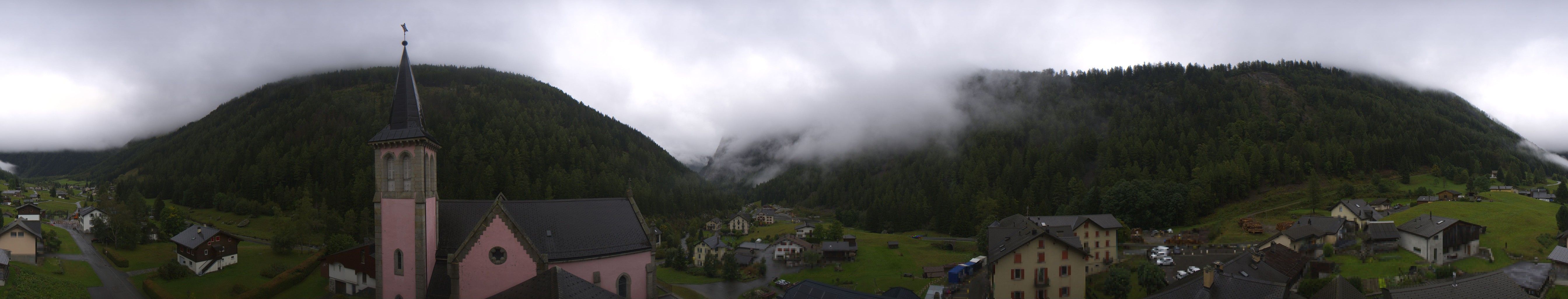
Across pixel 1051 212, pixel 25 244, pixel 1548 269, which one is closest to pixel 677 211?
pixel 1051 212

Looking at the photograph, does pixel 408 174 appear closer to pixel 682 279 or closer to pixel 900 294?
pixel 900 294

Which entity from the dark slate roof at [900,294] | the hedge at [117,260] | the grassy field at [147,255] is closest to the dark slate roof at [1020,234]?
the dark slate roof at [900,294]

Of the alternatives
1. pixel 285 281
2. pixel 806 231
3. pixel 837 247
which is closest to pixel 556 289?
pixel 285 281

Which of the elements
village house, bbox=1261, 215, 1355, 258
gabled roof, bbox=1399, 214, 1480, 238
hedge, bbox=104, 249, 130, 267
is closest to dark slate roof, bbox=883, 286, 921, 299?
village house, bbox=1261, 215, 1355, 258

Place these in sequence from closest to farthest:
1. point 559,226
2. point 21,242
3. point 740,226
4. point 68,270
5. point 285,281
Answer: point 559,226 < point 285,281 < point 68,270 < point 21,242 < point 740,226

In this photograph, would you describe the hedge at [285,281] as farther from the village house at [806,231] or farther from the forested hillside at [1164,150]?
the forested hillside at [1164,150]
